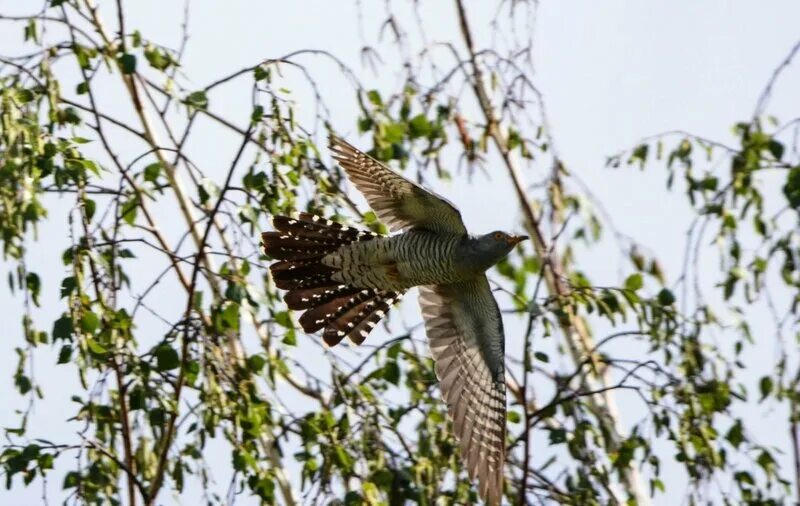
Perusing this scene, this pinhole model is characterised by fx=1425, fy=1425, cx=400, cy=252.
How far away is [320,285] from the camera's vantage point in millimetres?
5078

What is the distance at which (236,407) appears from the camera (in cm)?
379

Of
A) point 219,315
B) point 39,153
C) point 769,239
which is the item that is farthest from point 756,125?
point 39,153

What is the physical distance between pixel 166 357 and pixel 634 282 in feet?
4.59

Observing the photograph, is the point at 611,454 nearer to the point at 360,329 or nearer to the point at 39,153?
the point at 360,329

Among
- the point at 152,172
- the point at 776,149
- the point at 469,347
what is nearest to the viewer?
the point at 152,172

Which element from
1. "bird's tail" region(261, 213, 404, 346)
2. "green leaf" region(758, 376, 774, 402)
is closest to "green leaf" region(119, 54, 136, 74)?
"bird's tail" region(261, 213, 404, 346)

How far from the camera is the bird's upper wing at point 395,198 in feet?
15.0

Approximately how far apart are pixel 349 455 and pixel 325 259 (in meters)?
1.17

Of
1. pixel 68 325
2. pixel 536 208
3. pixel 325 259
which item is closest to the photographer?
pixel 68 325

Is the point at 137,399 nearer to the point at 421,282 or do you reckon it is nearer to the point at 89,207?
the point at 89,207

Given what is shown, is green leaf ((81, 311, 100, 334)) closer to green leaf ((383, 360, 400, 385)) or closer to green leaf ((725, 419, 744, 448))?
green leaf ((383, 360, 400, 385))

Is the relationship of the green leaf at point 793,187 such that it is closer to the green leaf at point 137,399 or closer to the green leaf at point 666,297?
the green leaf at point 666,297

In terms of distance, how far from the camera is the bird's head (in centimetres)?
471

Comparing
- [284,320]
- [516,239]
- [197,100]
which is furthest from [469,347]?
[197,100]
